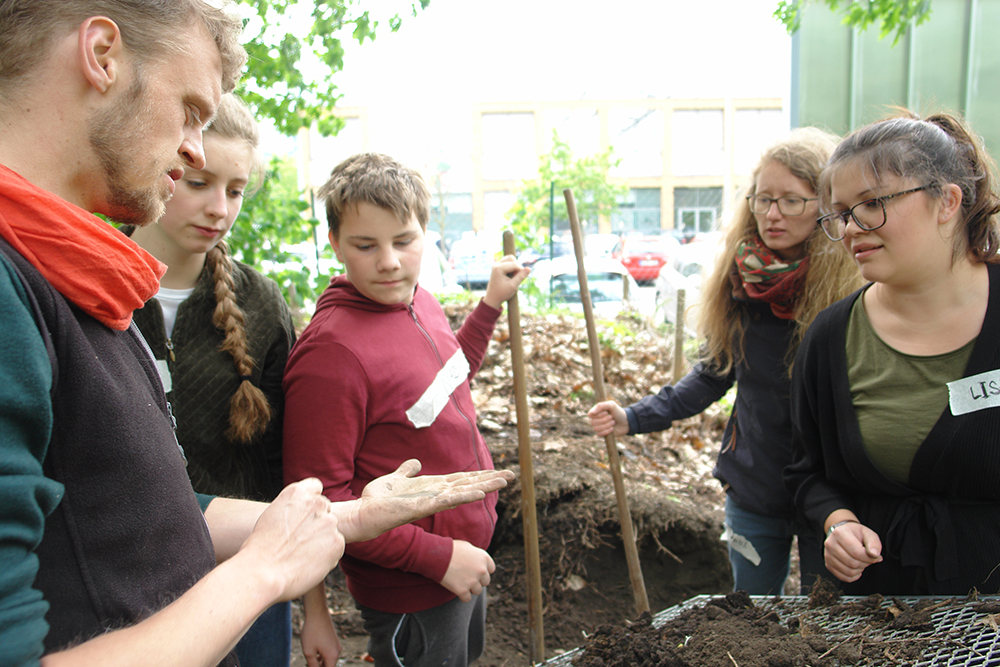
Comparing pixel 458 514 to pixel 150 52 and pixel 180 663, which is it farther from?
pixel 150 52

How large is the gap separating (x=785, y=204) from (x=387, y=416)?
1506 millimetres

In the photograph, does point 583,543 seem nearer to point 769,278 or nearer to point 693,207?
point 769,278

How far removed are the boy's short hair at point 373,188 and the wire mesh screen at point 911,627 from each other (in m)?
1.35

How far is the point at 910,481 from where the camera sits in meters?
1.64

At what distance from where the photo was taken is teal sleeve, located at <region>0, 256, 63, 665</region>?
0.65m

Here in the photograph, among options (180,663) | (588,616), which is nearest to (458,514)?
(180,663)

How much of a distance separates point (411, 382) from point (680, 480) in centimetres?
278

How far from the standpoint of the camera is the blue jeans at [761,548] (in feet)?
7.17

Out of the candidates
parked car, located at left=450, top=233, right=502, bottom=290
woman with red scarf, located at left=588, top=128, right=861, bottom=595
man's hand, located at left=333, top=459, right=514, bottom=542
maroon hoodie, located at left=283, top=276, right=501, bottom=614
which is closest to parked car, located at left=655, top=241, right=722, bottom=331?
woman with red scarf, located at left=588, top=128, right=861, bottom=595

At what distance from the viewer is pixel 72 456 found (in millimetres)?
797

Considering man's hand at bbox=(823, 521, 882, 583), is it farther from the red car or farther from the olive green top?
the red car

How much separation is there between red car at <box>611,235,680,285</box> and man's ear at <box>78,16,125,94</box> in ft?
68.0

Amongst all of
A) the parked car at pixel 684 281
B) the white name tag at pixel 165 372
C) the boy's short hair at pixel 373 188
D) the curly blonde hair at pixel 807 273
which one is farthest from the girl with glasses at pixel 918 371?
the white name tag at pixel 165 372

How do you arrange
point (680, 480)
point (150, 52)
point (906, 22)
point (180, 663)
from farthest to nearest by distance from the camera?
point (906, 22), point (680, 480), point (150, 52), point (180, 663)
